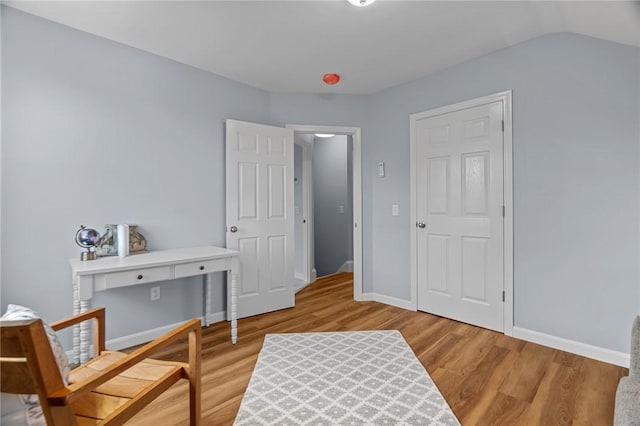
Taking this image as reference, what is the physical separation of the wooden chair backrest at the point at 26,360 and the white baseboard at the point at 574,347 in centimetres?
303

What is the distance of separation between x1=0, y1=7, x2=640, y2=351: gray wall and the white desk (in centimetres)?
28

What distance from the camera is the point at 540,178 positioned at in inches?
102

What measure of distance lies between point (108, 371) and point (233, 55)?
2.52 metres

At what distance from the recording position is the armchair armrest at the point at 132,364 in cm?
100

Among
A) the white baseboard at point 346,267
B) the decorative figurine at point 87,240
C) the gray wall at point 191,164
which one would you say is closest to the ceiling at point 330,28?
the gray wall at point 191,164

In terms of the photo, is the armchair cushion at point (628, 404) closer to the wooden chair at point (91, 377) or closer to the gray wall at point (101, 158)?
the wooden chair at point (91, 377)

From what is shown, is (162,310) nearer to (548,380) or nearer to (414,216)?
(414,216)

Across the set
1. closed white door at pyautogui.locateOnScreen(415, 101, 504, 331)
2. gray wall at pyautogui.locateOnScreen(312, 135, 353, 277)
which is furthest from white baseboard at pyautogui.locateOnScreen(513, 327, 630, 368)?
gray wall at pyautogui.locateOnScreen(312, 135, 353, 277)

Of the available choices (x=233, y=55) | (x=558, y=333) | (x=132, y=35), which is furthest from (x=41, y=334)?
(x=558, y=333)

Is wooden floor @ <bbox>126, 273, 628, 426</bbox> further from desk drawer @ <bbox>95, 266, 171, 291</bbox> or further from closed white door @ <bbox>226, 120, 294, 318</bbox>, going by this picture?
desk drawer @ <bbox>95, 266, 171, 291</bbox>

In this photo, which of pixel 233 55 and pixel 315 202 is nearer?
pixel 233 55

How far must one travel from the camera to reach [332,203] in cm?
568

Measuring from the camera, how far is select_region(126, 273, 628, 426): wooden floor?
68.9 inches

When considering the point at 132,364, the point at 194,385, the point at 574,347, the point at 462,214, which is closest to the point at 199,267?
the point at 194,385
